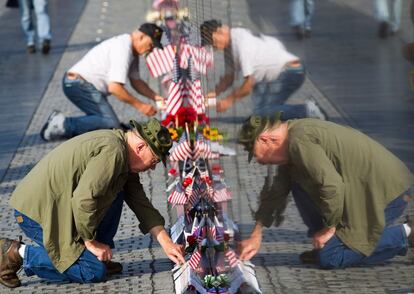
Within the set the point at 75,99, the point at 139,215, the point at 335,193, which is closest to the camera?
the point at 335,193

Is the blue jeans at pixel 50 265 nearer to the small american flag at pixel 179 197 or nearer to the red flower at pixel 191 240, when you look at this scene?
the red flower at pixel 191 240

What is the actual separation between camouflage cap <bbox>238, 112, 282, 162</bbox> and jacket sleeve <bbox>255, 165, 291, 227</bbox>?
137 mm

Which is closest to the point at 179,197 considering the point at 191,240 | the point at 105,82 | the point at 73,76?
the point at 191,240

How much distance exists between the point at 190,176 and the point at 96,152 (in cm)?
142

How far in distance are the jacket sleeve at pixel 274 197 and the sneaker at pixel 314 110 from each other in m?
0.31

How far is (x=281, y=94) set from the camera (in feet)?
11.5

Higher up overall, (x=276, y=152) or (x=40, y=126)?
(x=276, y=152)

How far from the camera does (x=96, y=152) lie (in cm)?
666

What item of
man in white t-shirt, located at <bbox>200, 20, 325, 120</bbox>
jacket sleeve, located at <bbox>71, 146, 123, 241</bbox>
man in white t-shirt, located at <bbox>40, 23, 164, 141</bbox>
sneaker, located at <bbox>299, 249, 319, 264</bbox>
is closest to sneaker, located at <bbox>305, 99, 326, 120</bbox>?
man in white t-shirt, located at <bbox>200, 20, 325, 120</bbox>

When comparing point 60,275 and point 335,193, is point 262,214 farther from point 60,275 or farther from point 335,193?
point 60,275

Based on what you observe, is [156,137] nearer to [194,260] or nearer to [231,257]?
[194,260]

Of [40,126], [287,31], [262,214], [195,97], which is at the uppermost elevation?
[287,31]

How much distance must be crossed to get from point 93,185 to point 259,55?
10.1ft

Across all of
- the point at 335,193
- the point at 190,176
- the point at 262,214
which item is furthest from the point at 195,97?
the point at 335,193
